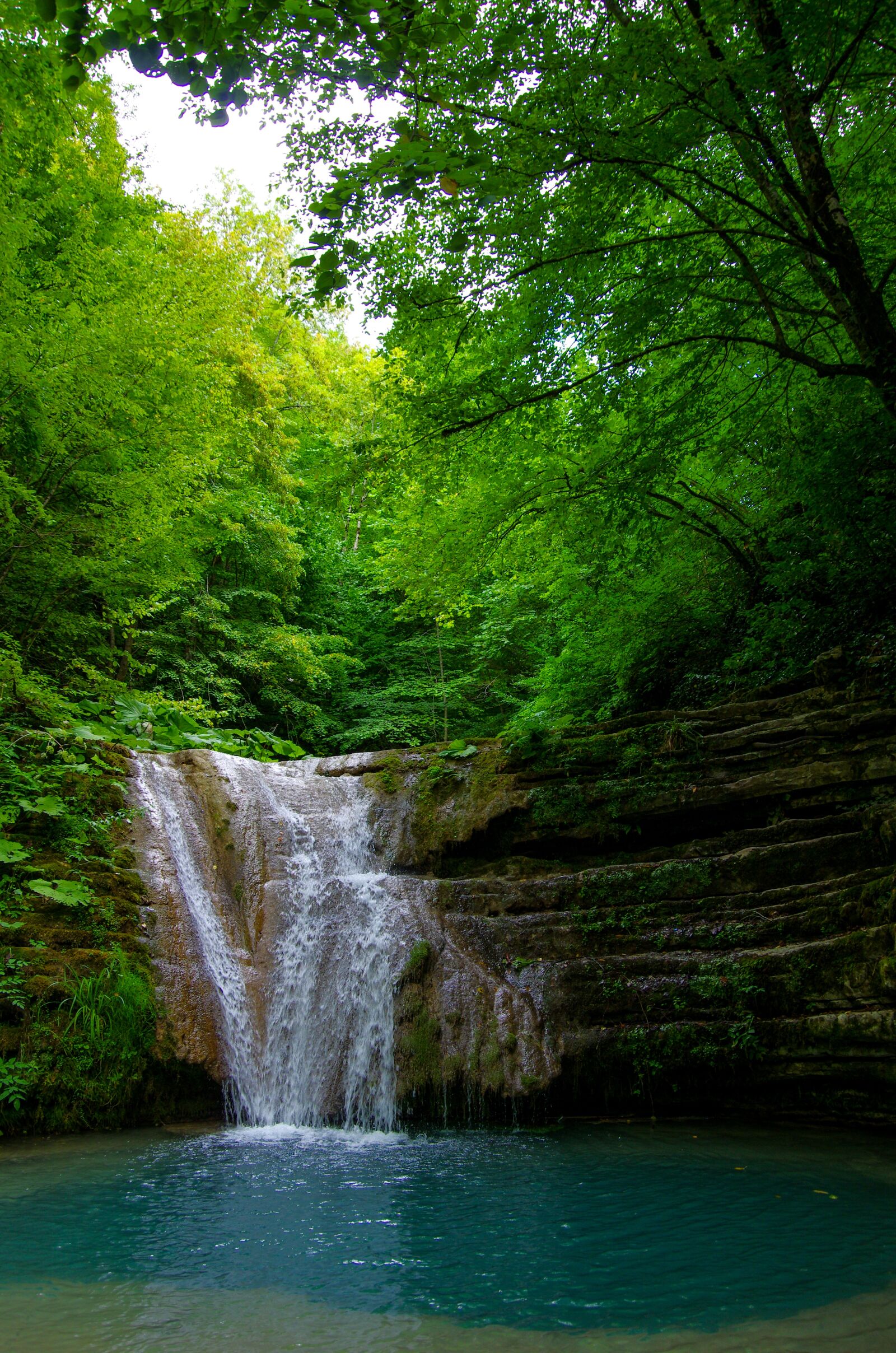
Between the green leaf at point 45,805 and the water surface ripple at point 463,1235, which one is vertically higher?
the green leaf at point 45,805

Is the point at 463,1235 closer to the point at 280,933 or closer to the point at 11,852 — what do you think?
the point at 280,933

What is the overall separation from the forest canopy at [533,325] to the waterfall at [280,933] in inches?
93.6

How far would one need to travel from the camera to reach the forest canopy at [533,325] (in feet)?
14.1

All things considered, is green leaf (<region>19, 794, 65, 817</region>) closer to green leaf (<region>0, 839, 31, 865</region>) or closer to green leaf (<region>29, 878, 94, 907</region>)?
green leaf (<region>0, 839, 31, 865</region>)

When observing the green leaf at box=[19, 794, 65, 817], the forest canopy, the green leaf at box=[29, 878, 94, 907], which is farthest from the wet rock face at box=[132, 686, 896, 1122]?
the forest canopy

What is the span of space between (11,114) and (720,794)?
940 centimetres

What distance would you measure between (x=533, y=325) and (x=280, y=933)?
6.01m

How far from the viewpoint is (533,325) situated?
20.3 ft

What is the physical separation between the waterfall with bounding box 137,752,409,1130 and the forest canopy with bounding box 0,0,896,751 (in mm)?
2377

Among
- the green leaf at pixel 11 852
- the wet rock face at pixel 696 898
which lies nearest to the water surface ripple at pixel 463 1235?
the wet rock face at pixel 696 898

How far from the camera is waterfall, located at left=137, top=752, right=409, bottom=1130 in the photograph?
6.41m

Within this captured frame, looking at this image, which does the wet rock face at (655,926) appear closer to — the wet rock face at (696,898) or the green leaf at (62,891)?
the wet rock face at (696,898)

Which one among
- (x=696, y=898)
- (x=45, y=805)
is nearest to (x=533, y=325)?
(x=696, y=898)

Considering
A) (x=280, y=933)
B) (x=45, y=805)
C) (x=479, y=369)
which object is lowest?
(x=280, y=933)
